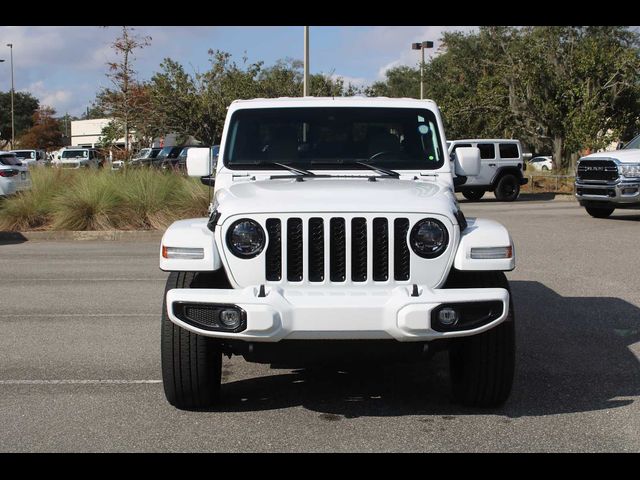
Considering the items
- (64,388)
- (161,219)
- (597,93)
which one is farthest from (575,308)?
(597,93)

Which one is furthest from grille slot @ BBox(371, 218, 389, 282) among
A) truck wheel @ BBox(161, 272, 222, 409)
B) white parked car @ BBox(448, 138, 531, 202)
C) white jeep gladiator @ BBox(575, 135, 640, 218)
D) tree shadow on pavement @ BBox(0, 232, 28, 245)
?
white parked car @ BBox(448, 138, 531, 202)

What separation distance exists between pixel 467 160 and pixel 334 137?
41.3 inches

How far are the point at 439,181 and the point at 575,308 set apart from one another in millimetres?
3150

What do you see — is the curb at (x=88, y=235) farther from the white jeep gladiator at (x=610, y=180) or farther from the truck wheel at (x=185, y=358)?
the truck wheel at (x=185, y=358)

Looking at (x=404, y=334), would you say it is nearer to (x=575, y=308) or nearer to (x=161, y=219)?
(x=575, y=308)

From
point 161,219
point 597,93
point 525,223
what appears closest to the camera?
point 161,219

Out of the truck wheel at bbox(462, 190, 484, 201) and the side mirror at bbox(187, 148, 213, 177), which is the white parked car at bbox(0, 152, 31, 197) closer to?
the side mirror at bbox(187, 148, 213, 177)

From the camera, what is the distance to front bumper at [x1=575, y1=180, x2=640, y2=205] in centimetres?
1692

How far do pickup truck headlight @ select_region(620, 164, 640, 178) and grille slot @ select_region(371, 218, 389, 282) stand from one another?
541 inches

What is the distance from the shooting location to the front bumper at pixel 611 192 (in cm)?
1692

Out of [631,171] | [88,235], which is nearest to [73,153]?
[88,235]

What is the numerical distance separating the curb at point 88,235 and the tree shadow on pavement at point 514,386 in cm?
981

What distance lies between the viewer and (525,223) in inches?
706

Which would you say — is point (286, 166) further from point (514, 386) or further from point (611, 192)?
point (611, 192)
